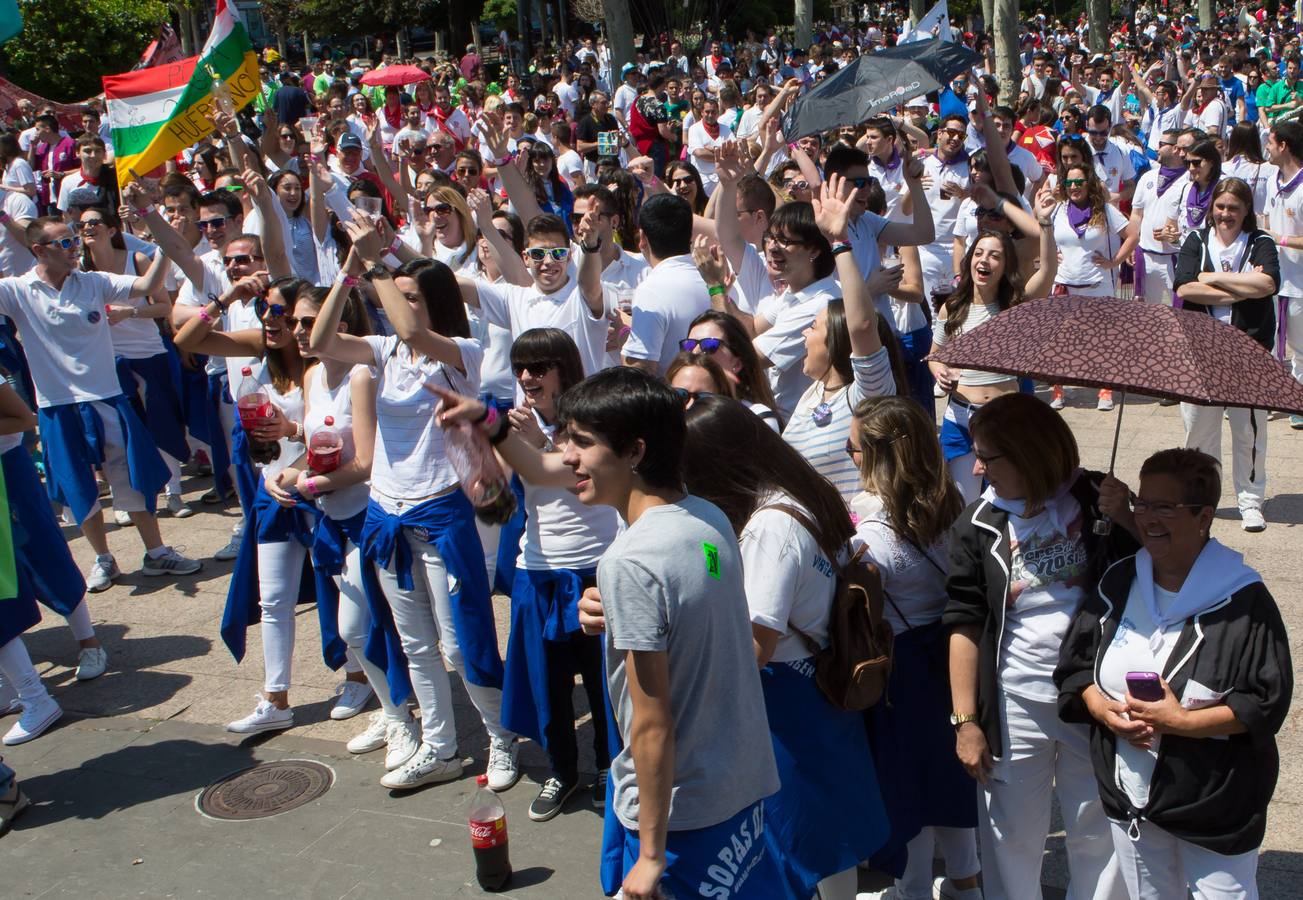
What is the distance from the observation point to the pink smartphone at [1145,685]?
3105 mm

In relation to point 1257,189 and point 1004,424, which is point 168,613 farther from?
point 1257,189

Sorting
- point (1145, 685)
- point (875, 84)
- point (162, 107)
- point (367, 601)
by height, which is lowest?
point (367, 601)

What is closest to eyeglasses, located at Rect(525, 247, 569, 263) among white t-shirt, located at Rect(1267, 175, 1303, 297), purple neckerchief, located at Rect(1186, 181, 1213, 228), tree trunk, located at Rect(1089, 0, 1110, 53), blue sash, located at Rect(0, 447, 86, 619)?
blue sash, located at Rect(0, 447, 86, 619)

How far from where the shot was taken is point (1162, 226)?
9227 millimetres

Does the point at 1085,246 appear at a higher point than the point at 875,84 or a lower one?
lower

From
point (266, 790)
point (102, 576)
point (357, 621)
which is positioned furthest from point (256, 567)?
point (102, 576)

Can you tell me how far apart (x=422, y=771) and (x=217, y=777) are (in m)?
0.96

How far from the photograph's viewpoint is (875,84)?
676cm

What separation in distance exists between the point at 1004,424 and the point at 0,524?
4.06m

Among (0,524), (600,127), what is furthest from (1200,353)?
(600,127)

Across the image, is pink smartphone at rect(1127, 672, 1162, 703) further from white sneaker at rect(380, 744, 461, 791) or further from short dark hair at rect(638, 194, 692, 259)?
short dark hair at rect(638, 194, 692, 259)

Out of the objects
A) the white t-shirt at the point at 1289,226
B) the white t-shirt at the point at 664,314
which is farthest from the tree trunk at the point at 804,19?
the white t-shirt at the point at 664,314

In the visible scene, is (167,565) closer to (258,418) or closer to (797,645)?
(258,418)

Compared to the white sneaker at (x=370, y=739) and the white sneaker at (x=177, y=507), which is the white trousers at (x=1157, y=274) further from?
the white sneaker at (x=177, y=507)
